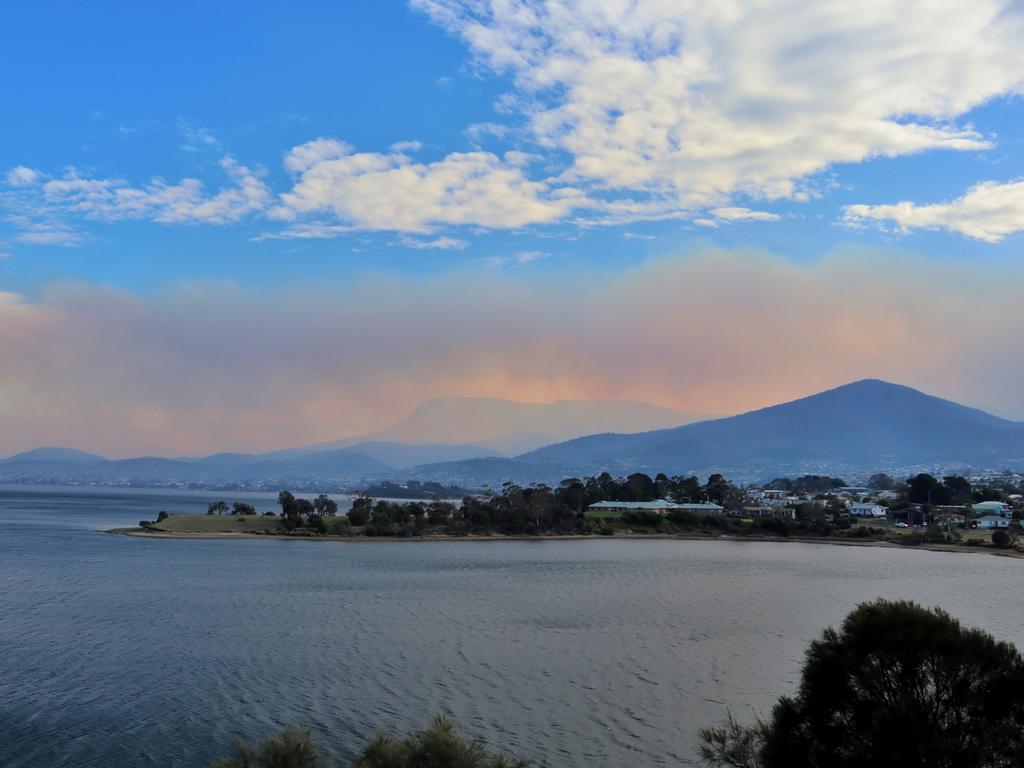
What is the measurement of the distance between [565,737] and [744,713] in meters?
5.70

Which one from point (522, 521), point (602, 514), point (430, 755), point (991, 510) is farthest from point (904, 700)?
point (991, 510)

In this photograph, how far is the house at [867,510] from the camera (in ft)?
400

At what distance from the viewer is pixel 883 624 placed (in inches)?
511

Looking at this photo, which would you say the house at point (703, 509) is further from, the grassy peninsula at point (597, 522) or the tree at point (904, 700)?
the tree at point (904, 700)

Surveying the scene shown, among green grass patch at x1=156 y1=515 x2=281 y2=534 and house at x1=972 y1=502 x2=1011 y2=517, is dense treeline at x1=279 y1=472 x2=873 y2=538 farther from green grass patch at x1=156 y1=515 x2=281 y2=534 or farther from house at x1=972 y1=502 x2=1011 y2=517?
house at x1=972 y1=502 x2=1011 y2=517

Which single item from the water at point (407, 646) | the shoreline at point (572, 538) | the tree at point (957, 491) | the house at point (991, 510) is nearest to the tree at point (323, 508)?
the shoreline at point (572, 538)

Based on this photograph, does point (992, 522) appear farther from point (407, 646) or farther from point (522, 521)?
point (407, 646)

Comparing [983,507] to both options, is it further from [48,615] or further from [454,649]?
[48,615]

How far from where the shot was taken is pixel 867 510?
123812 millimetres

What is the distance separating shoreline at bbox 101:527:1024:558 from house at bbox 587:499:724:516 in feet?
28.4

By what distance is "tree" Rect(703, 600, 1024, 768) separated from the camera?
38.4 feet

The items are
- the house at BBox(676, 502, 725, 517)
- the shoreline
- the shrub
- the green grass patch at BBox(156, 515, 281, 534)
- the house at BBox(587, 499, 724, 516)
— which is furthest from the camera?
the house at BBox(676, 502, 725, 517)

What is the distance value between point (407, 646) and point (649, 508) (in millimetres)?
88423

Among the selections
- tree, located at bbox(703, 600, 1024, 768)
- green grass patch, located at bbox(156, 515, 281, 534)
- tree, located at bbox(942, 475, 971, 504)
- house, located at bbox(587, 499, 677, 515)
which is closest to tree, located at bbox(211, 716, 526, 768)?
tree, located at bbox(703, 600, 1024, 768)
